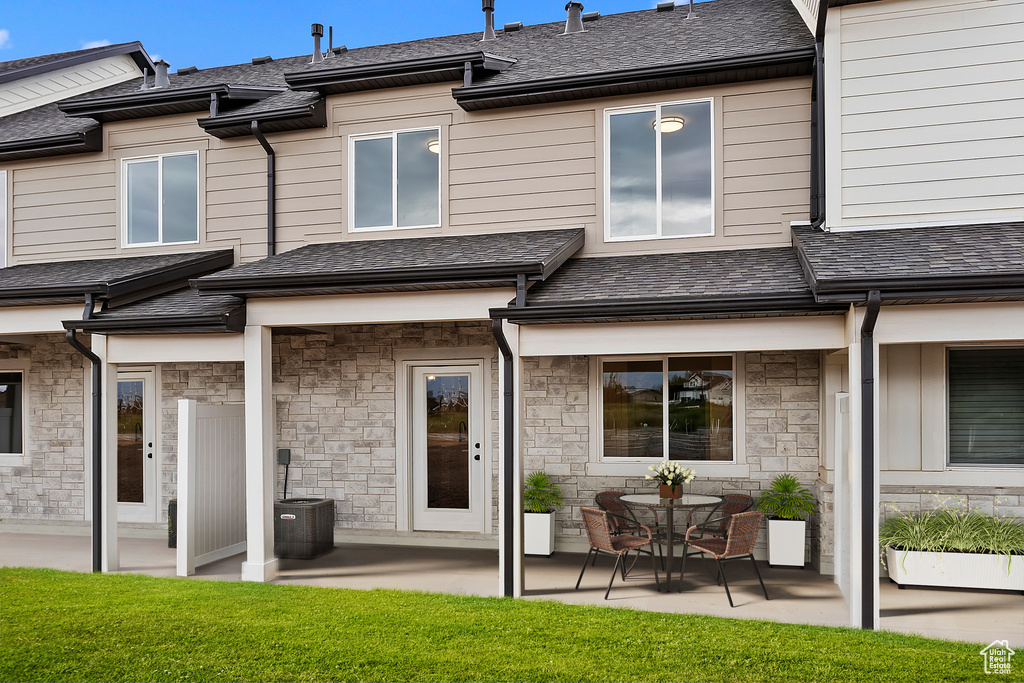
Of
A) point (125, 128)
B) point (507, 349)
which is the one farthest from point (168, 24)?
point (507, 349)

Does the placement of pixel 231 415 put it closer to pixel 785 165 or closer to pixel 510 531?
pixel 510 531

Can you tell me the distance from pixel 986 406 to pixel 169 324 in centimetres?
856

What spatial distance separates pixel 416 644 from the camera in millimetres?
5473

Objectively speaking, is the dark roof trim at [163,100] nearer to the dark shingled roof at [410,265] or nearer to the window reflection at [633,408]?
the dark shingled roof at [410,265]

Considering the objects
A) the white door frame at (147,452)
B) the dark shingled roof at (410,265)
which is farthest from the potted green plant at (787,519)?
the white door frame at (147,452)

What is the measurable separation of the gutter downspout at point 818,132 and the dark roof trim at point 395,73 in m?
3.70

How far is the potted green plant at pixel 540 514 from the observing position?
8.81 meters

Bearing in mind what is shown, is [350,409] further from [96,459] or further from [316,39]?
[316,39]

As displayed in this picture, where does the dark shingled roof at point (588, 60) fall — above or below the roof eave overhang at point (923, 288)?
above

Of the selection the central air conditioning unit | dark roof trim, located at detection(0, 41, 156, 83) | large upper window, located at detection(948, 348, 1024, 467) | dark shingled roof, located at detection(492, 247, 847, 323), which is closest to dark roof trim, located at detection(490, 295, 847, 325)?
dark shingled roof, located at detection(492, 247, 847, 323)

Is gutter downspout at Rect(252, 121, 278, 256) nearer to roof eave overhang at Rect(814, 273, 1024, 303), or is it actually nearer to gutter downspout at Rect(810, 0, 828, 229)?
gutter downspout at Rect(810, 0, 828, 229)

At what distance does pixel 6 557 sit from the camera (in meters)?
9.04

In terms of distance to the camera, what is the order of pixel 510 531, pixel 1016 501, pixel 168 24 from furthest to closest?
pixel 168 24 → pixel 1016 501 → pixel 510 531

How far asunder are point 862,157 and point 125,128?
9.36 metres
